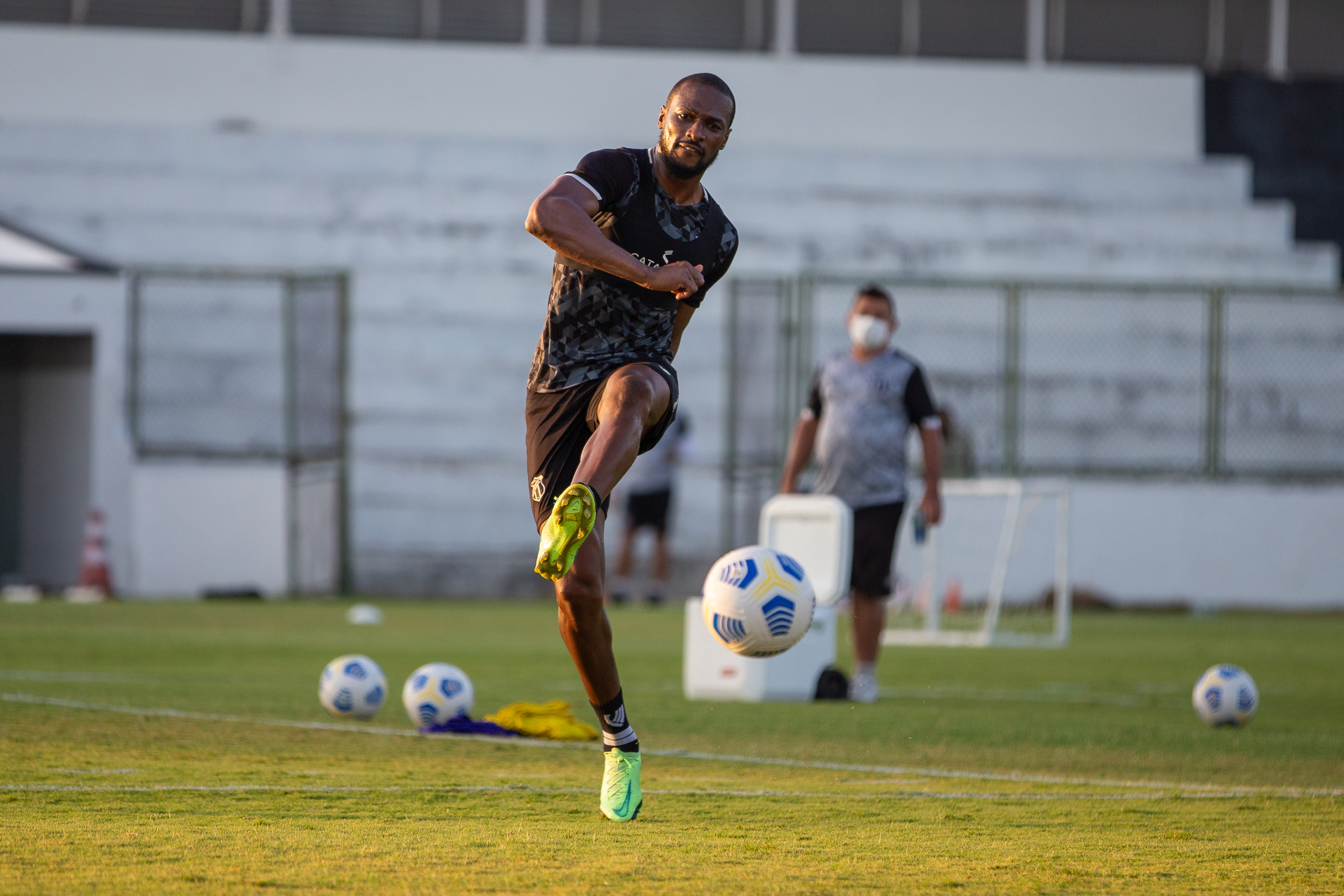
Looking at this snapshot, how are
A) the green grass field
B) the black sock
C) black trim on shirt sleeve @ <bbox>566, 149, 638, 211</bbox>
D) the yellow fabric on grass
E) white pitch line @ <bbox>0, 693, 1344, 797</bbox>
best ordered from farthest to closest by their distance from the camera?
the yellow fabric on grass → white pitch line @ <bbox>0, 693, 1344, 797</bbox> → black trim on shirt sleeve @ <bbox>566, 149, 638, 211</bbox> → the black sock → the green grass field

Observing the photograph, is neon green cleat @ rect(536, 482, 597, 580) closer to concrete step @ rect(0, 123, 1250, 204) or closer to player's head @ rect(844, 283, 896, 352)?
player's head @ rect(844, 283, 896, 352)

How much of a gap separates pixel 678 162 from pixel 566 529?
121 centimetres

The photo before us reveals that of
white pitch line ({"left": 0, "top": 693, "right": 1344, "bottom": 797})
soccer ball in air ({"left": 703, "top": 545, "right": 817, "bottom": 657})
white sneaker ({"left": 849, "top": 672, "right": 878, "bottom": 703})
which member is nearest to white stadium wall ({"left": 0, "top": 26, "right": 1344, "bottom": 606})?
white sneaker ({"left": 849, "top": 672, "right": 878, "bottom": 703})

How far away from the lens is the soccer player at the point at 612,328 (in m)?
4.85

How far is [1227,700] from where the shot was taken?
8039 millimetres

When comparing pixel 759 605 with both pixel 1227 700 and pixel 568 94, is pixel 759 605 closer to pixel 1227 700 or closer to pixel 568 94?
pixel 1227 700

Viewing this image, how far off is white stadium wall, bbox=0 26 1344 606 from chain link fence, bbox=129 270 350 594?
432 mm

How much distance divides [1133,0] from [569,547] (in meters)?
22.2

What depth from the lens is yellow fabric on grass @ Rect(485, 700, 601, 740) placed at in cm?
703

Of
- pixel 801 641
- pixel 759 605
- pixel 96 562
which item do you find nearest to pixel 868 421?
pixel 801 641

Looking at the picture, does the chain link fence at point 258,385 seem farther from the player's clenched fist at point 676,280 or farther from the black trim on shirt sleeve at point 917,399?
the player's clenched fist at point 676,280

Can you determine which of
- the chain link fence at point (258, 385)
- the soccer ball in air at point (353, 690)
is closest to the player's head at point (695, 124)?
the soccer ball in air at point (353, 690)

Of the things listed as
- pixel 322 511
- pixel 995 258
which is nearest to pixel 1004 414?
pixel 995 258

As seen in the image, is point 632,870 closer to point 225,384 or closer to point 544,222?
point 544,222
